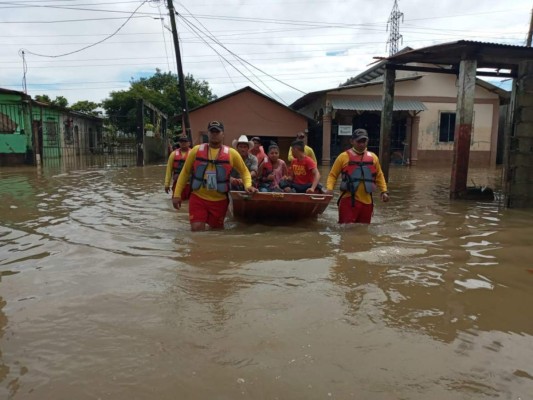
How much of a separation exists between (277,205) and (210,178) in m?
1.19

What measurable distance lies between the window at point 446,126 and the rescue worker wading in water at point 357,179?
69.0ft

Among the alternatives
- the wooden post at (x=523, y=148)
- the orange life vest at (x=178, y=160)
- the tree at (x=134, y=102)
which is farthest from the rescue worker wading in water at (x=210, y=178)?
the tree at (x=134, y=102)

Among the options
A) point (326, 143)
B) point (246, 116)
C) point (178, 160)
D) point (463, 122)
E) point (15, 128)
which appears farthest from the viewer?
point (246, 116)

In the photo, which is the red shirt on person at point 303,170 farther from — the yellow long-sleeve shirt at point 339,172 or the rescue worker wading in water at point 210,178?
the rescue worker wading in water at point 210,178

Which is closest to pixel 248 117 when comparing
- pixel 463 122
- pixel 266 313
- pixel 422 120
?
pixel 422 120

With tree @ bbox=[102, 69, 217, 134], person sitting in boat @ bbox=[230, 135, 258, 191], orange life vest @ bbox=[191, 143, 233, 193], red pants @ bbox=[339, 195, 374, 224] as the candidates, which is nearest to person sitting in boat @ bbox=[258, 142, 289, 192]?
person sitting in boat @ bbox=[230, 135, 258, 191]

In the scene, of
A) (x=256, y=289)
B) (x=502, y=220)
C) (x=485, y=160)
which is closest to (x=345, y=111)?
(x=485, y=160)

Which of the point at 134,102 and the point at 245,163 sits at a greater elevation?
the point at 134,102

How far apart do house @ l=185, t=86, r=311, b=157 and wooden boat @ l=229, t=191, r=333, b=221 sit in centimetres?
1770

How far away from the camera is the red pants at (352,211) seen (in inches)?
272

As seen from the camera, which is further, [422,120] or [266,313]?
[422,120]

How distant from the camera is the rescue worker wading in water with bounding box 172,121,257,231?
6.20 meters

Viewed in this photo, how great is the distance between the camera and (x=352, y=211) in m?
6.93

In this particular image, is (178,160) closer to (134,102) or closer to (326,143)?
(326,143)
